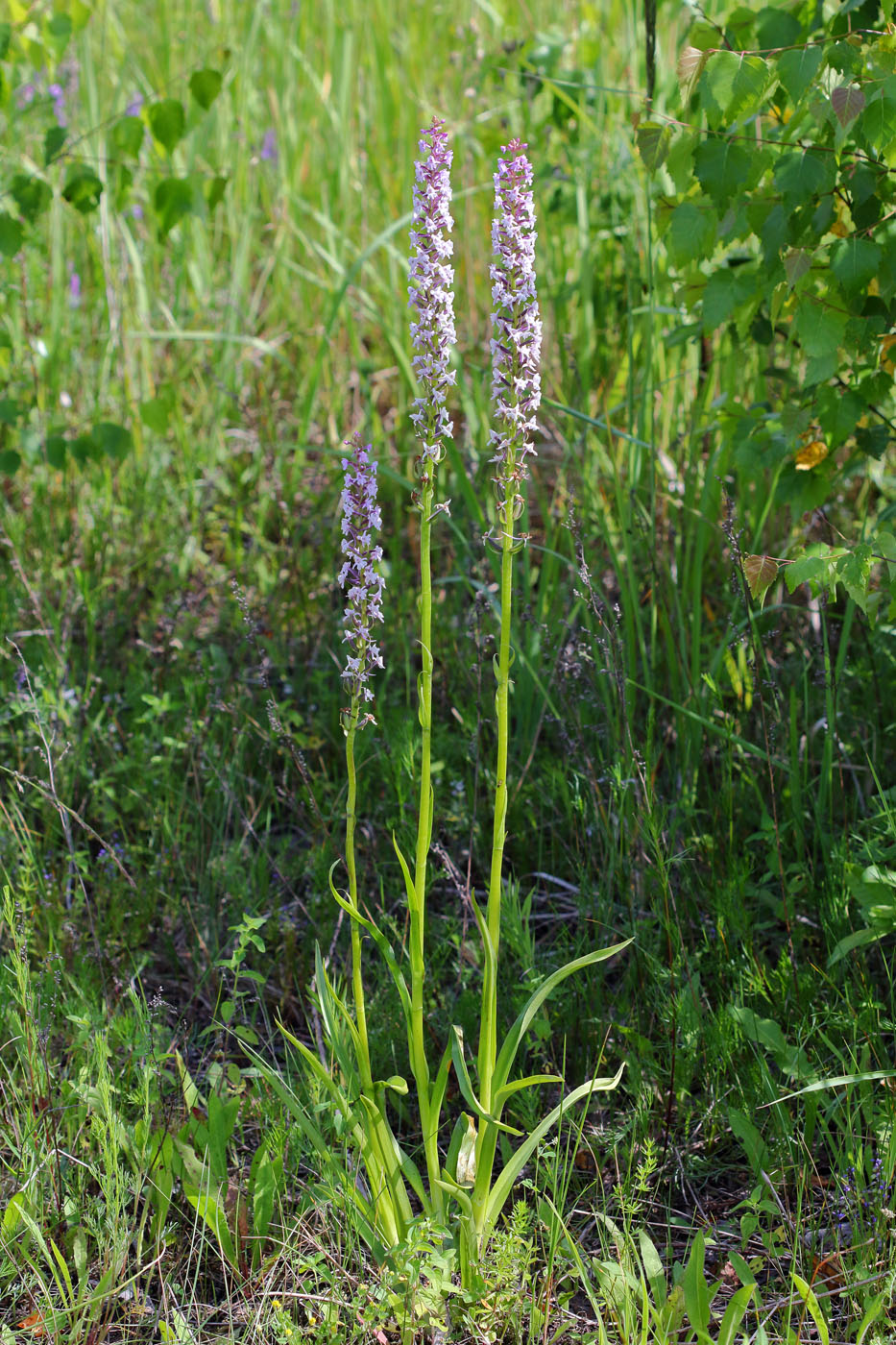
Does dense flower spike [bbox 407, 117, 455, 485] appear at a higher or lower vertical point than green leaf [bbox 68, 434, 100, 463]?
higher

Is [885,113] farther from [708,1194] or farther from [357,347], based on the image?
[357,347]

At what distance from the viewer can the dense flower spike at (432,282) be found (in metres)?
1.25

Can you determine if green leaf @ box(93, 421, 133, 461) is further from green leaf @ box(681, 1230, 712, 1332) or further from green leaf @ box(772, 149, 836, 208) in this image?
green leaf @ box(681, 1230, 712, 1332)

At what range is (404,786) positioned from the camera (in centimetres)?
222

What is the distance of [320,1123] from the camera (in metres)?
1.75

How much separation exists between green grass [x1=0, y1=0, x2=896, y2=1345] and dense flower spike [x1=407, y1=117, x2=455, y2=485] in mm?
741

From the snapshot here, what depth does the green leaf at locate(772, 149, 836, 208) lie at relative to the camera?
69.0 inches

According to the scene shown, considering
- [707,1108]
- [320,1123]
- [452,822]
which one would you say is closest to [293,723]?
[452,822]

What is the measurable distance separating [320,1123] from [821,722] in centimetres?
138

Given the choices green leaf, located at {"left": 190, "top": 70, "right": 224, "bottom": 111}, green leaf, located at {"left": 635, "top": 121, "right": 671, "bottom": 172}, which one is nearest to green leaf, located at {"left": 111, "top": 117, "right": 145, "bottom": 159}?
green leaf, located at {"left": 190, "top": 70, "right": 224, "bottom": 111}

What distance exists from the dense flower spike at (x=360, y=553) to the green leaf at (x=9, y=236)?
1.68m

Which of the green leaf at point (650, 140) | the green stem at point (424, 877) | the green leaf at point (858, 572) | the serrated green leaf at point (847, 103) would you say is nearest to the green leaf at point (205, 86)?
the green leaf at point (650, 140)

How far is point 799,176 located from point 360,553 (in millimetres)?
1018

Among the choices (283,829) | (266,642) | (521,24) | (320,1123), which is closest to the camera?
(320,1123)
